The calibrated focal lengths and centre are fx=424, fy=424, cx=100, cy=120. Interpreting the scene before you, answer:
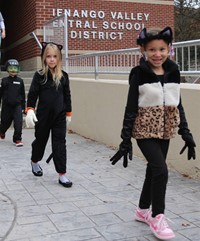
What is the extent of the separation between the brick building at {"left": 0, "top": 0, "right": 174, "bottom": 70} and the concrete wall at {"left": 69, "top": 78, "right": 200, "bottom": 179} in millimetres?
3837

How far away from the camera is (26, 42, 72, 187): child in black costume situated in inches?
205

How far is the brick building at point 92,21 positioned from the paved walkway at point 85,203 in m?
6.92

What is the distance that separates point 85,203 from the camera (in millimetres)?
4633

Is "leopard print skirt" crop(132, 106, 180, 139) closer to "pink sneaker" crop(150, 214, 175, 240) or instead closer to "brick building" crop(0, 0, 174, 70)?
"pink sneaker" crop(150, 214, 175, 240)

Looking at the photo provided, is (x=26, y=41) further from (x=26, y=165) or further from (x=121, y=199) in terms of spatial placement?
(x=121, y=199)

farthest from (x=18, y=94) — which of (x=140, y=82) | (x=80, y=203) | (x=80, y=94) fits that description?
(x=140, y=82)

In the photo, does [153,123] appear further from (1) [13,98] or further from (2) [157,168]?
(1) [13,98]

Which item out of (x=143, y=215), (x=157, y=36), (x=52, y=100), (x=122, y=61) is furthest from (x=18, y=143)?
(x=157, y=36)

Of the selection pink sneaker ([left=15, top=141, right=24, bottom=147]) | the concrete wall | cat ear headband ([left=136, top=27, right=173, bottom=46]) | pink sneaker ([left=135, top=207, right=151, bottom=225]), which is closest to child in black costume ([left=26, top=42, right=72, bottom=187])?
pink sneaker ([left=135, top=207, right=151, bottom=225])

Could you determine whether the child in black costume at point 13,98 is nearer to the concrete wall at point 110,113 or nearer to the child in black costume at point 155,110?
A: the concrete wall at point 110,113

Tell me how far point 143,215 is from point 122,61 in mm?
4068

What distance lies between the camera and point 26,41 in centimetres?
1399

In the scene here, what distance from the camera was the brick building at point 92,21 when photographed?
1288cm

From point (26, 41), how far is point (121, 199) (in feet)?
33.5
